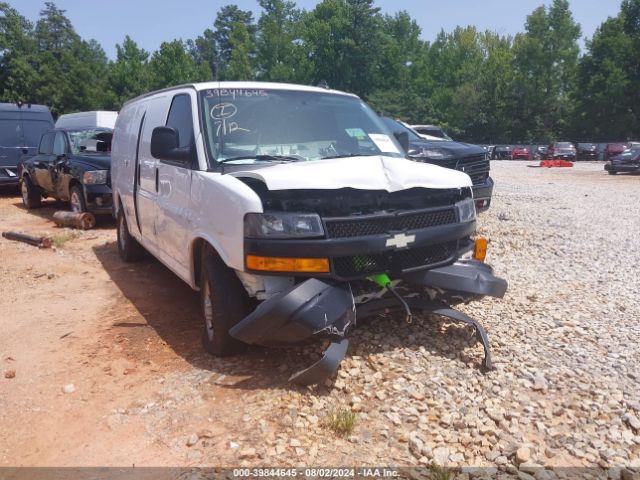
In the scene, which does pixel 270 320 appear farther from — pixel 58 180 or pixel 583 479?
pixel 58 180

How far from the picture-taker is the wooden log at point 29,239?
8367 mm

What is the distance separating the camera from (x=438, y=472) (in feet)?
9.07

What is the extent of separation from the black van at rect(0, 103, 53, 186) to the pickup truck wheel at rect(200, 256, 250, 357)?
494 inches

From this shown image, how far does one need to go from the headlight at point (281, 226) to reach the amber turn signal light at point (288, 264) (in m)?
0.14

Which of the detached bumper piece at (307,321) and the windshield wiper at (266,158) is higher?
the windshield wiper at (266,158)

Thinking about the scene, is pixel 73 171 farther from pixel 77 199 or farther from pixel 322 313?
pixel 322 313

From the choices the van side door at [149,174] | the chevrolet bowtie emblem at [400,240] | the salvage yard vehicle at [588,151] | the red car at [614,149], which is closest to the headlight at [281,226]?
the chevrolet bowtie emblem at [400,240]

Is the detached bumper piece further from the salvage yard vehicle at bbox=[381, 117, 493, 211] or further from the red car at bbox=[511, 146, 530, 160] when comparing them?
the red car at bbox=[511, 146, 530, 160]

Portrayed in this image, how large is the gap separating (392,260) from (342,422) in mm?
1165

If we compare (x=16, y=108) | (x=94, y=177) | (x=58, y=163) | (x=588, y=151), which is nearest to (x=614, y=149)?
(x=588, y=151)

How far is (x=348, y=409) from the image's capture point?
3.35 m

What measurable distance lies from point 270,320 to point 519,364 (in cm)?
182

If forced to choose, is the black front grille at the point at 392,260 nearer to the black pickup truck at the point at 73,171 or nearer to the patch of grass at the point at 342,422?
the patch of grass at the point at 342,422

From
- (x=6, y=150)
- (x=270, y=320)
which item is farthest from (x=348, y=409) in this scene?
(x=6, y=150)
